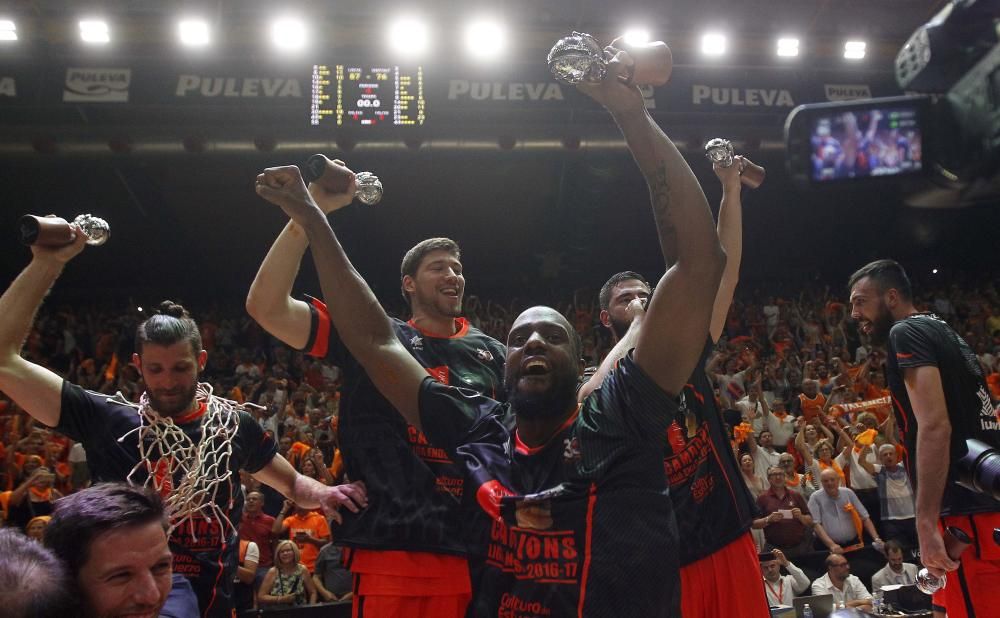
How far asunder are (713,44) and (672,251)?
11987mm

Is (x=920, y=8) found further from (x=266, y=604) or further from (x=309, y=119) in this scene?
(x=266, y=604)

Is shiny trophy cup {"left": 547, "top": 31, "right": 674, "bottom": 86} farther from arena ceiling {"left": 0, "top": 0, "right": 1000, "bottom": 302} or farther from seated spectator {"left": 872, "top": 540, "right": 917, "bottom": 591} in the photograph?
arena ceiling {"left": 0, "top": 0, "right": 1000, "bottom": 302}

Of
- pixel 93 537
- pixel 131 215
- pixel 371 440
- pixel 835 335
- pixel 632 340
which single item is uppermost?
pixel 131 215

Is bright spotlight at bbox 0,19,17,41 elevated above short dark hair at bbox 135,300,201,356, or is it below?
above

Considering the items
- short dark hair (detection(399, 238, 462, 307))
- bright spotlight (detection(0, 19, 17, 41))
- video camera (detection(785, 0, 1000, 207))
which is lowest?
short dark hair (detection(399, 238, 462, 307))

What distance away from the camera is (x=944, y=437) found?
289cm

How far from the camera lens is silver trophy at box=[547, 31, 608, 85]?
5.40 feet

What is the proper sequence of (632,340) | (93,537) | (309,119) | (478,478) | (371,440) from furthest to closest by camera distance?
1. (309,119)
2. (371,440)
3. (632,340)
4. (478,478)
5. (93,537)

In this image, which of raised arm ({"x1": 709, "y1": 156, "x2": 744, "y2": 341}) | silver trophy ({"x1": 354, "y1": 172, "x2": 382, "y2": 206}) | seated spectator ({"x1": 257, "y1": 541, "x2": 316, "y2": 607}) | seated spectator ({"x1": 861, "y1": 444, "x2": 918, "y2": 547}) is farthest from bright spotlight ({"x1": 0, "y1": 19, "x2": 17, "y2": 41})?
seated spectator ({"x1": 861, "y1": 444, "x2": 918, "y2": 547})

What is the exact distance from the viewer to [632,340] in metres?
2.29

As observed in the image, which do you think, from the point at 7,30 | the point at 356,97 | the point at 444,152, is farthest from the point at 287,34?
the point at 7,30

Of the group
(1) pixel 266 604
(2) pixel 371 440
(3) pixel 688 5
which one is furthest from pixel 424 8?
(2) pixel 371 440

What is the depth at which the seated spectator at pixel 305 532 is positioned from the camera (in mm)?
6895

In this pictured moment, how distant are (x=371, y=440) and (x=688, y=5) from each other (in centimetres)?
1296
